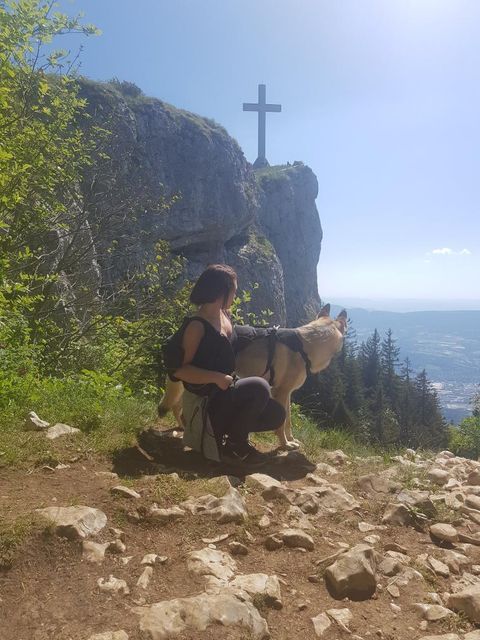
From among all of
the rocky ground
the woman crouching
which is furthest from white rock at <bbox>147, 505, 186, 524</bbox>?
the woman crouching

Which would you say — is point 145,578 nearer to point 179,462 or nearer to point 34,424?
point 179,462

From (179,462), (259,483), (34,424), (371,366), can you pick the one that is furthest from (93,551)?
(371,366)

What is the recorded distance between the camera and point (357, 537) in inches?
115

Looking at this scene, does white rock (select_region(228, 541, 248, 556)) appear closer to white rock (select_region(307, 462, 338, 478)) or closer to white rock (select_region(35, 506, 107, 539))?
white rock (select_region(35, 506, 107, 539))

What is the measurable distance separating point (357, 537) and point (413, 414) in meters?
43.2

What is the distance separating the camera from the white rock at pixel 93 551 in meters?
2.23

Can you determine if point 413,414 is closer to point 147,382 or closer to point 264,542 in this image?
point 147,382

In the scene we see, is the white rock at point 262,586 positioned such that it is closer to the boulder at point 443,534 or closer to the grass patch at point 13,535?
the grass patch at point 13,535

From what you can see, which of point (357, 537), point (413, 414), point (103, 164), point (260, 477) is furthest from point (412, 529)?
point (413, 414)

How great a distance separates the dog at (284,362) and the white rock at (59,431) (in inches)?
39.6

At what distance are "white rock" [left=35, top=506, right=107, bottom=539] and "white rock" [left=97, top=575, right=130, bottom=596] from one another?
12.7 inches

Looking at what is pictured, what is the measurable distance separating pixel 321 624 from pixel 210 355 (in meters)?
2.31

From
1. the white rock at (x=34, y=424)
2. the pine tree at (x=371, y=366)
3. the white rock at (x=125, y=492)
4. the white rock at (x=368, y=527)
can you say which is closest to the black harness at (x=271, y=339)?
the white rock at (x=34, y=424)

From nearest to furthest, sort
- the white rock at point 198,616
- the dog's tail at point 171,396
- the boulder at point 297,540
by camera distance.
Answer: the white rock at point 198,616
the boulder at point 297,540
the dog's tail at point 171,396
